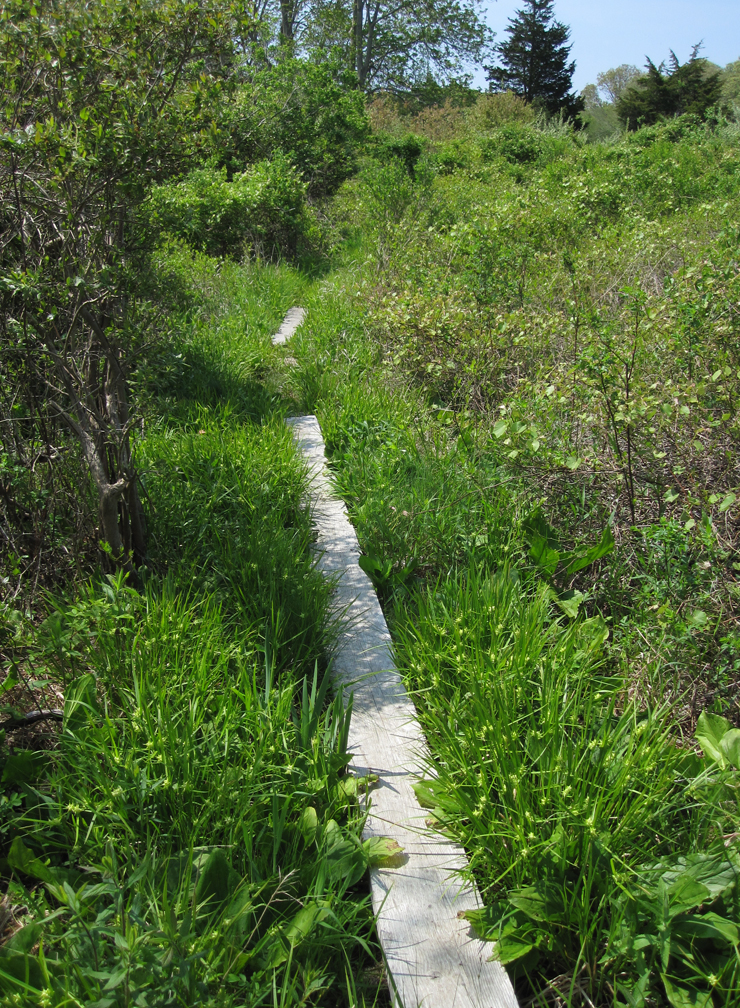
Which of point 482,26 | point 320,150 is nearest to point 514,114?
point 482,26

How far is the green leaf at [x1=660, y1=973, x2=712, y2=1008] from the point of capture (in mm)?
1592

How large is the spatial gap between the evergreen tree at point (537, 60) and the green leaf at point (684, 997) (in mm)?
39970

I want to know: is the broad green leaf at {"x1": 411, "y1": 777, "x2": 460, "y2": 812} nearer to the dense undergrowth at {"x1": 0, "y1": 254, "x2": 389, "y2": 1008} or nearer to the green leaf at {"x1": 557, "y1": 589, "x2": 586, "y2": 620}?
the dense undergrowth at {"x1": 0, "y1": 254, "x2": 389, "y2": 1008}

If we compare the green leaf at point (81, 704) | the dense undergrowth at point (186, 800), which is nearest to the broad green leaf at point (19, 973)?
the dense undergrowth at point (186, 800)

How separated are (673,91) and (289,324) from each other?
26.5 m

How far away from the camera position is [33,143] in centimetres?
242

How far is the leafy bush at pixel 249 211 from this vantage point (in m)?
9.03

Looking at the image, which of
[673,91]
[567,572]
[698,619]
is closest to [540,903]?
[698,619]

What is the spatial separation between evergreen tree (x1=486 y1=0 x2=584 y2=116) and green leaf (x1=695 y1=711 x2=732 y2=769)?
39.2 metres

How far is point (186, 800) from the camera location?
6.41 feet

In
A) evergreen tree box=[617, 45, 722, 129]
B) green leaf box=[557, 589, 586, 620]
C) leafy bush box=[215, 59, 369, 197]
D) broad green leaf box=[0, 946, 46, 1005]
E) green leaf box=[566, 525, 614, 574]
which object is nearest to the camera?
broad green leaf box=[0, 946, 46, 1005]

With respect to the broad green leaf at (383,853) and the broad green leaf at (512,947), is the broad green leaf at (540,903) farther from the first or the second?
the broad green leaf at (383,853)

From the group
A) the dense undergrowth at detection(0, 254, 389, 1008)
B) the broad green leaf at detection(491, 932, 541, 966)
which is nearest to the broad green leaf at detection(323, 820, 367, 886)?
the dense undergrowth at detection(0, 254, 389, 1008)

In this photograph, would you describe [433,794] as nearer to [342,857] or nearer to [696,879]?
→ [342,857]
